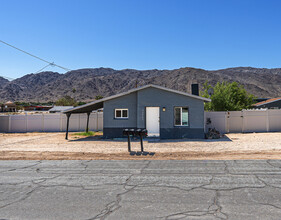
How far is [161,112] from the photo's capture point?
17750 millimetres

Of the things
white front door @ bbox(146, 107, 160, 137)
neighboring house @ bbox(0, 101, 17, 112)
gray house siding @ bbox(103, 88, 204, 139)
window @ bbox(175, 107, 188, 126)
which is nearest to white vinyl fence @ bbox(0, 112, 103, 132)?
gray house siding @ bbox(103, 88, 204, 139)

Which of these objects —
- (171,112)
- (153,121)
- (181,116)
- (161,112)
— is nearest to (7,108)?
(153,121)

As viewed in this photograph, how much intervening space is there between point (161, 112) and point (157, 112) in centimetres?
52

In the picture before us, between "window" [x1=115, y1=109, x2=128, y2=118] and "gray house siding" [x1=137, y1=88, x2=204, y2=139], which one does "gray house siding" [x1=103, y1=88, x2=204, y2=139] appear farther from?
"window" [x1=115, y1=109, x2=128, y2=118]

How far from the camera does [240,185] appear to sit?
Result: 608cm

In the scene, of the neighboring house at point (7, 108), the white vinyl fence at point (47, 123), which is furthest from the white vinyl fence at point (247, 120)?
the neighboring house at point (7, 108)

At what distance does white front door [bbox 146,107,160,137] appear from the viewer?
1820 centimetres

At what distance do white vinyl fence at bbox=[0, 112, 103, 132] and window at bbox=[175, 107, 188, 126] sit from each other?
1022 cm

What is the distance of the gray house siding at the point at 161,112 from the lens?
1758cm

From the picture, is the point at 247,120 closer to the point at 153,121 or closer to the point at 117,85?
the point at 153,121

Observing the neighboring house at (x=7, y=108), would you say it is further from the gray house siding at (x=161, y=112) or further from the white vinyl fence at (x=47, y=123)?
the gray house siding at (x=161, y=112)

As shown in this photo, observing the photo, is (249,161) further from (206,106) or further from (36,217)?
(206,106)

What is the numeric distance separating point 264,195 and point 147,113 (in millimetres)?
13182

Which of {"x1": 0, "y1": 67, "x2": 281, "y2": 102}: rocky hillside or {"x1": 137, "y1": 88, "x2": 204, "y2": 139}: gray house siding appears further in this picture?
{"x1": 0, "y1": 67, "x2": 281, "y2": 102}: rocky hillside
